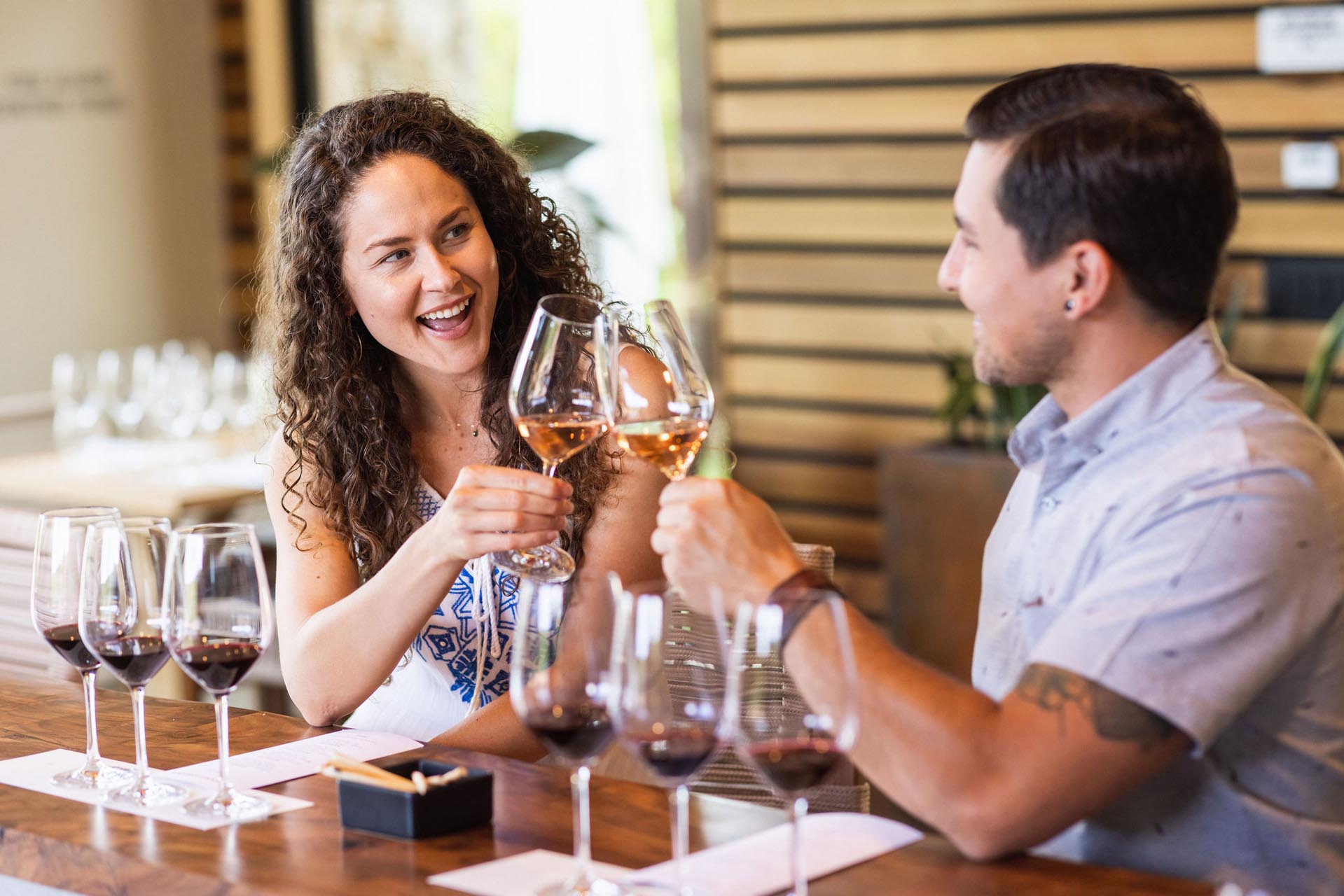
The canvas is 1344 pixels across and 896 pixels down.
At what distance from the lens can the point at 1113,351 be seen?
1630 millimetres

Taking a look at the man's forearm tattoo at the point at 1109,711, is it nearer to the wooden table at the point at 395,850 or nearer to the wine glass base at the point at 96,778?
the wooden table at the point at 395,850

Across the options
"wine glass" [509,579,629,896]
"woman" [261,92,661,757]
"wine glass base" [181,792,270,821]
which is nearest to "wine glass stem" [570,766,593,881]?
"wine glass" [509,579,629,896]

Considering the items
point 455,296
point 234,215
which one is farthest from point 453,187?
point 234,215

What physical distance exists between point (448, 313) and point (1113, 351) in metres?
1.00

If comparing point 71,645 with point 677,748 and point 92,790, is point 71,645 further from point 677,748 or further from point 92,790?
point 677,748

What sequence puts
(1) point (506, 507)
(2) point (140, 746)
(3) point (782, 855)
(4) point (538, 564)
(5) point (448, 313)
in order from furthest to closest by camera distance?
(5) point (448, 313) < (4) point (538, 564) < (1) point (506, 507) < (2) point (140, 746) < (3) point (782, 855)

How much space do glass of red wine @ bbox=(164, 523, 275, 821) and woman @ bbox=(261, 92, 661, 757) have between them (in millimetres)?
501

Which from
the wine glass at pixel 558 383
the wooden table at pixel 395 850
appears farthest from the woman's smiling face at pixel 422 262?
the wooden table at pixel 395 850

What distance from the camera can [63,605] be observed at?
173cm

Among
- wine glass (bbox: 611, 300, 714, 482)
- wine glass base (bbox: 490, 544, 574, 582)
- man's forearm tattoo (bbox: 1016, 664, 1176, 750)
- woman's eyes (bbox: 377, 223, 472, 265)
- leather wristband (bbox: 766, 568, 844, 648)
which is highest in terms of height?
woman's eyes (bbox: 377, 223, 472, 265)

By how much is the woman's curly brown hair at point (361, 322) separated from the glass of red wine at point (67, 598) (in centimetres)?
61

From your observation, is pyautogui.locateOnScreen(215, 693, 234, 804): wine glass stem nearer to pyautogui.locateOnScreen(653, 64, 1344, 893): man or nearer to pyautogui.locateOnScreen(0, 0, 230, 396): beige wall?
pyautogui.locateOnScreen(653, 64, 1344, 893): man

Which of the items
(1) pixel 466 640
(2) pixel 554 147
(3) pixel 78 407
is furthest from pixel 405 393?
(3) pixel 78 407

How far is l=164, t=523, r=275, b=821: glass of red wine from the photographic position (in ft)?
5.23
